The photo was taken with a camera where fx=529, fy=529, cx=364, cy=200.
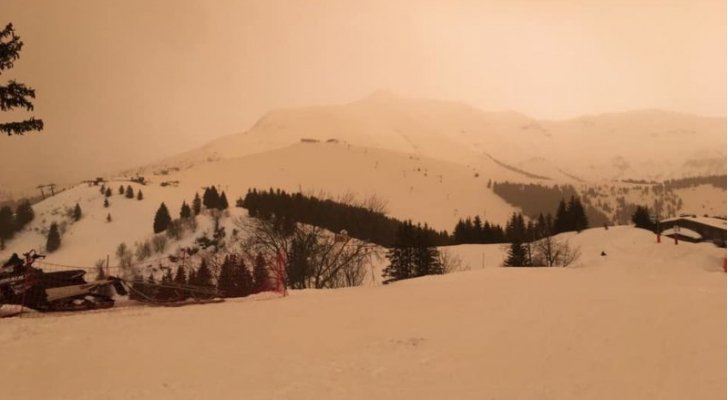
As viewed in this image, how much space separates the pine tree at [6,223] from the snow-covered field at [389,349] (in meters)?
156

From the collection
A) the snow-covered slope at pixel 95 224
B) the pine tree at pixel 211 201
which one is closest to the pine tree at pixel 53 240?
the snow-covered slope at pixel 95 224

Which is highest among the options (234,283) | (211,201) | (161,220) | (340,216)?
(211,201)

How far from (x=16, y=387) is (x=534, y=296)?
11876 mm

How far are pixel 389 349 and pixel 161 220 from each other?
137 meters

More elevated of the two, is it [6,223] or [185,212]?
[185,212]

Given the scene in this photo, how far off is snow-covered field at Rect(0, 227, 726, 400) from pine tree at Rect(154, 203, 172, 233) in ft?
420

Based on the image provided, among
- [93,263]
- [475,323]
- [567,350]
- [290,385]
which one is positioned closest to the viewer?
[290,385]

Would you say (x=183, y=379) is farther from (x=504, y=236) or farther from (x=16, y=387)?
(x=504, y=236)

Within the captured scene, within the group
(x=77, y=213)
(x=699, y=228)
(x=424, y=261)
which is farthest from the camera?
(x=77, y=213)

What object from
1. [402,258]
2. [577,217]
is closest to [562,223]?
[577,217]

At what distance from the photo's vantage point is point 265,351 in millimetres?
9133

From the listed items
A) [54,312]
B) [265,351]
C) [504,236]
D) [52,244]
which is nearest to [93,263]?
[52,244]

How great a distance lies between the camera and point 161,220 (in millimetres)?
135750

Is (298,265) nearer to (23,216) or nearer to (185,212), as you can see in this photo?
(185,212)
